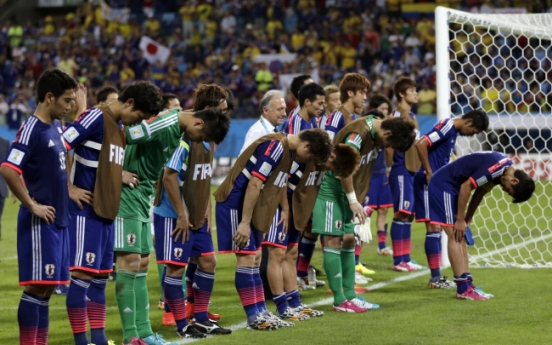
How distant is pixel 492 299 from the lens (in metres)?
8.73

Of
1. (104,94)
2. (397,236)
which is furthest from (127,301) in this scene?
(397,236)

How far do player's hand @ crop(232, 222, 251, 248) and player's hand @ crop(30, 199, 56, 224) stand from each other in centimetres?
187

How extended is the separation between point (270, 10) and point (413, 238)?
19.1 meters

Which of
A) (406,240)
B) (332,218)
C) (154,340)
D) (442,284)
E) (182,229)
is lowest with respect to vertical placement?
(154,340)

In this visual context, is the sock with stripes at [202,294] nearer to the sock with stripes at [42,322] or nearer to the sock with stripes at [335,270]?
the sock with stripes at [335,270]

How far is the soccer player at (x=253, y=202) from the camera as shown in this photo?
7148 mm

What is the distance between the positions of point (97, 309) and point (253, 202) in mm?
1546

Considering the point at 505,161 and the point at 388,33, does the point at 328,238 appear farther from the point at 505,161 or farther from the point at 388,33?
the point at 388,33

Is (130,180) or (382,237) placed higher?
(130,180)

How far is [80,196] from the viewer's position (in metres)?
6.08

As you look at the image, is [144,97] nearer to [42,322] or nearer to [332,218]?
[42,322]

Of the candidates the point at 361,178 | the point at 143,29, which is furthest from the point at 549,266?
the point at 143,29

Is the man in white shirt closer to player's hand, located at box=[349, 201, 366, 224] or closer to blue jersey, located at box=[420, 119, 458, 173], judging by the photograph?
player's hand, located at box=[349, 201, 366, 224]

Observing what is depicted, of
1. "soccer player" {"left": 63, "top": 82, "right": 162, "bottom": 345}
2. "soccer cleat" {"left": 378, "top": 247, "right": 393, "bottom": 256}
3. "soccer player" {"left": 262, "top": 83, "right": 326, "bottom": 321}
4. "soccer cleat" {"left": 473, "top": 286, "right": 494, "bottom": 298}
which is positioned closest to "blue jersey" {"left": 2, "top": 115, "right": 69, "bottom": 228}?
"soccer player" {"left": 63, "top": 82, "right": 162, "bottom": 345}
